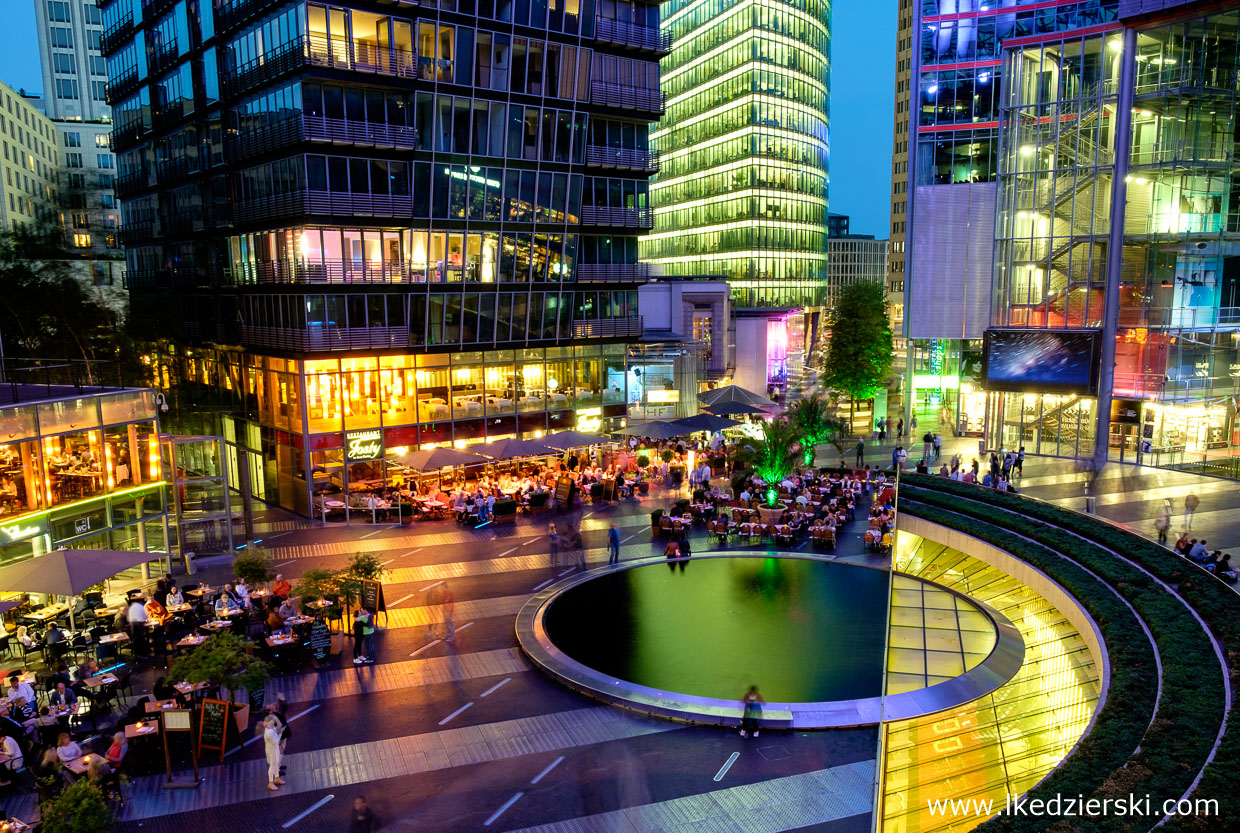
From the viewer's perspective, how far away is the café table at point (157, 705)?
15.0 metres

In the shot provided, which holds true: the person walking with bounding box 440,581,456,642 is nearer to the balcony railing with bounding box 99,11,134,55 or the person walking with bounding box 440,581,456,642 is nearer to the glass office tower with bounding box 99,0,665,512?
the glass office tower with bounding box 99,0,665,512

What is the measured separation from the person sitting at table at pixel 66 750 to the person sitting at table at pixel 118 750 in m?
0.54

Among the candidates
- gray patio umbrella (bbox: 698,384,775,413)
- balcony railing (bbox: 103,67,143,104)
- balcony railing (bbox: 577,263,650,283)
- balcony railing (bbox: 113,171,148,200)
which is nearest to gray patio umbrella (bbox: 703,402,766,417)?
gray patio umbrella (bbox: 698,384,775,413)

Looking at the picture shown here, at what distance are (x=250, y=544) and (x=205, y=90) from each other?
77.6 feet

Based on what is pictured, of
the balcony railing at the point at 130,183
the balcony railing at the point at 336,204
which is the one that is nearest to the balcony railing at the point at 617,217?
the balcony railing at the point at 336,204

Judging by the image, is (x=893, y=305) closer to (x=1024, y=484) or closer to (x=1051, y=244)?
(x=1051, y=244)

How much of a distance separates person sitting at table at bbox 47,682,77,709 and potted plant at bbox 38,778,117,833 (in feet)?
18.5

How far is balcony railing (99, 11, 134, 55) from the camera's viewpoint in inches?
1809

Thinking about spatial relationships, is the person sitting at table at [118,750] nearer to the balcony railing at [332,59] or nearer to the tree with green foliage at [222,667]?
the tree with green foliage at [222,667]

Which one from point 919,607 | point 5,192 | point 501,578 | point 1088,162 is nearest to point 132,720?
point 501,578

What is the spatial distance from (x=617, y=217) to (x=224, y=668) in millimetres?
30181

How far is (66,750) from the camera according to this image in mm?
13648

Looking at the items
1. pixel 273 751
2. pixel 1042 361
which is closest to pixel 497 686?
pixel 273 751

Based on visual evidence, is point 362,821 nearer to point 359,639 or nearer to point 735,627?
point 359,639
